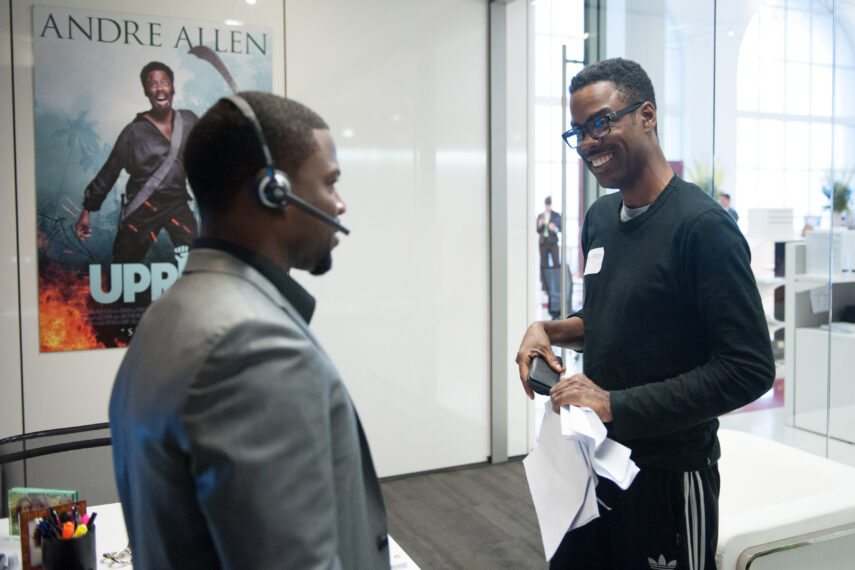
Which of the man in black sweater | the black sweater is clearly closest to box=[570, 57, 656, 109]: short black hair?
the man in black sweater

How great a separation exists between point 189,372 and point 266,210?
23cm

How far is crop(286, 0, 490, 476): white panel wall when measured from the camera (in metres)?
3.85

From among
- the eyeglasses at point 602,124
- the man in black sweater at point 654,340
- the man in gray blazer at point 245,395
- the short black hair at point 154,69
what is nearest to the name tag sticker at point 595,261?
the man in black sweater at point 654,340

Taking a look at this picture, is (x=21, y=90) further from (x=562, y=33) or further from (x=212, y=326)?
(x=212, y=326)

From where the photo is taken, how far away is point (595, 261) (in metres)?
1.64

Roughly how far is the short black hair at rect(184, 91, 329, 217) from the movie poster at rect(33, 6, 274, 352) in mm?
2857

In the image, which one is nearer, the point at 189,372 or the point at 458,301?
the point at 189,372

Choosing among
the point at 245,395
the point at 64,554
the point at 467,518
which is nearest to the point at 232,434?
the point at 245,395

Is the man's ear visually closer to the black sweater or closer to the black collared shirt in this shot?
the black sweater

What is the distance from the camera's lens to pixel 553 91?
4.39 meters

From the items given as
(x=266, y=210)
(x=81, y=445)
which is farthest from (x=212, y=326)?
(x=81, y=445)

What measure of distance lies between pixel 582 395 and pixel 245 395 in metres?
0.90

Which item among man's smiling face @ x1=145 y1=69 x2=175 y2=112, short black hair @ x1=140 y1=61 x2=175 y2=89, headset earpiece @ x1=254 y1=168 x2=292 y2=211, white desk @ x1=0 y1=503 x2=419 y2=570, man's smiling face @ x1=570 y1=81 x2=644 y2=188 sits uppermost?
short black hair @ x1=140 y1=61 x2=175 y2=89

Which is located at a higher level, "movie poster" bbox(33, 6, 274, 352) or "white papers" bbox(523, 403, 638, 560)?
"movie poster" bbox(33, 6, 274, 352)
